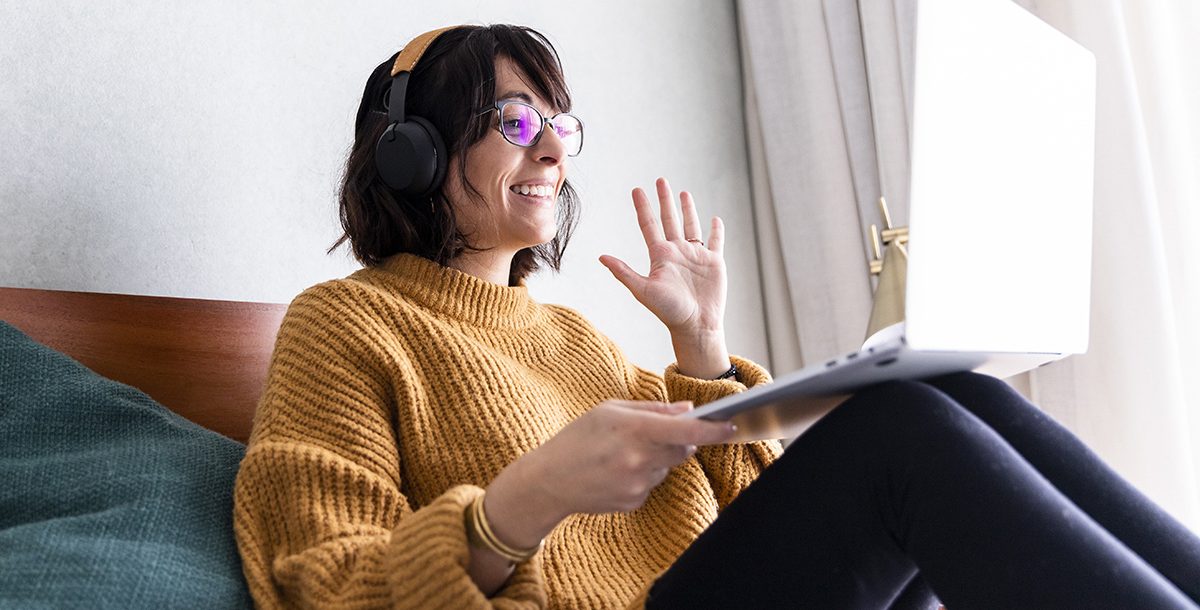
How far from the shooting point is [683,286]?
1.31 metres

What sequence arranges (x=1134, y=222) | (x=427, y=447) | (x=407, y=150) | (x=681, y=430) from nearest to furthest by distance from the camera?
(x=681, y=430) → (x=427, y=447) → (x=407, y=150) → (x=1134, y=222)

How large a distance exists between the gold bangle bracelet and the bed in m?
0.23

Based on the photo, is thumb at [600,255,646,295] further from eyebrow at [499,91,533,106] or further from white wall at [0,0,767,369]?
white wall at [0,0,767,369]

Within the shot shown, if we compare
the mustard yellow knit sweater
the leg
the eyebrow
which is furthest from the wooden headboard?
the leg

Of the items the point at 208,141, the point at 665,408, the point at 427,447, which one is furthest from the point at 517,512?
the point at 208,141

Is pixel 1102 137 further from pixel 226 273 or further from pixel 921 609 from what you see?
pixel 226 273

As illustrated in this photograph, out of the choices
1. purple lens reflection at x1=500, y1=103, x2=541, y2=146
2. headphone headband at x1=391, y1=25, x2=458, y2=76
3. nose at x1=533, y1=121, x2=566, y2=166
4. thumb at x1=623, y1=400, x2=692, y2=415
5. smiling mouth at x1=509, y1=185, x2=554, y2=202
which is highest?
headphone headband at x1=391, y1=25, x2=458, y2=76

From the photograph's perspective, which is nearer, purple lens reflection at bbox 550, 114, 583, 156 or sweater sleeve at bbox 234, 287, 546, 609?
sweater sleeve at bbox 234, 287, 546, 609

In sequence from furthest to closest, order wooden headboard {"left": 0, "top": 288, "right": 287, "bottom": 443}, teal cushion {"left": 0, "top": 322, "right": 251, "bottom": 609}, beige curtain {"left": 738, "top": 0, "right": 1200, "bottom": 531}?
1. beige curtain {"left": 738, "top": 0, "right": 1200, "bottom": 531}
2. wooden headboard {"left": 0, "top": 288, "right": 287, "bottom": 443}
3. teal cushion {"left": 0, "top": 322, "right": 251, "bottom": 609}

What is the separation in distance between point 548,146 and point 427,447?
1.33ft

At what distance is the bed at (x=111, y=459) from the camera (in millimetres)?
838

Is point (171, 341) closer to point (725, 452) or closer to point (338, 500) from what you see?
point (338, 500)

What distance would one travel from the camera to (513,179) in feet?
4.15

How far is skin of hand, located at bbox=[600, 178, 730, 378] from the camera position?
127 cm
